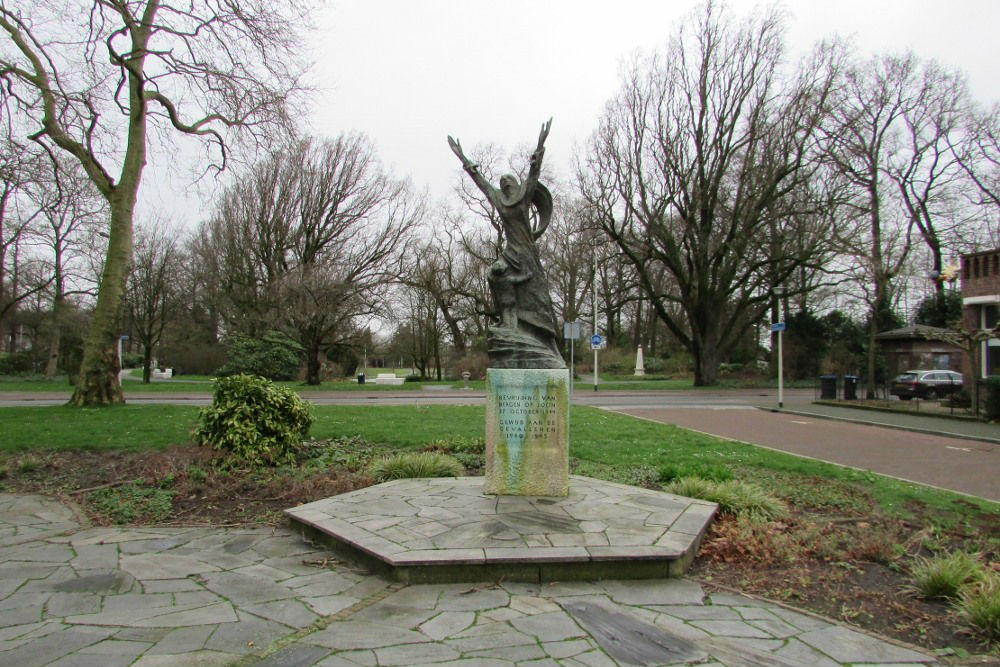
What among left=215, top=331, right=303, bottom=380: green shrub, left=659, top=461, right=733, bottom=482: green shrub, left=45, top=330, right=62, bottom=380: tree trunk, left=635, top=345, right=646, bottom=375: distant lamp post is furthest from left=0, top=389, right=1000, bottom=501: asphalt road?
left=635, top=345, right=646, bottom=375: distant lamp post

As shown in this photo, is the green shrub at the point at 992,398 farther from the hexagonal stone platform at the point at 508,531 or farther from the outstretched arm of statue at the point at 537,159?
the outstretched arm of statue at the point at 537,159

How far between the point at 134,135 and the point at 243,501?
40.5ft

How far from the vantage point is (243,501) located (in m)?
6.96

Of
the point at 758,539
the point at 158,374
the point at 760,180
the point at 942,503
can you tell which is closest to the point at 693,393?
the point at 760,180

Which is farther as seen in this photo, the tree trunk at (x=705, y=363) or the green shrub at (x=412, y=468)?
the tree trunk at (x=705, y=363)

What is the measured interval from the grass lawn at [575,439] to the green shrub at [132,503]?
232cm

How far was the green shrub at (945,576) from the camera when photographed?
14.4 ft

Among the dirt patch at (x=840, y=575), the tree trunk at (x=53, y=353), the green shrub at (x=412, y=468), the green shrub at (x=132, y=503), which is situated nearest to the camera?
the dirt patch at (x=840, y=575)

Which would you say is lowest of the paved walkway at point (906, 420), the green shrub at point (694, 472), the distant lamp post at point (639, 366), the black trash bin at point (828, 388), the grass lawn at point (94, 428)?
the paved walkway at point (906, 420)

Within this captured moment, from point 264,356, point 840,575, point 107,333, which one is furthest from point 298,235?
point 840,575

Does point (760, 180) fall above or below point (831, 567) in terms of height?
above

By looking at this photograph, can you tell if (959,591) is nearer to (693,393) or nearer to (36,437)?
(36,437)

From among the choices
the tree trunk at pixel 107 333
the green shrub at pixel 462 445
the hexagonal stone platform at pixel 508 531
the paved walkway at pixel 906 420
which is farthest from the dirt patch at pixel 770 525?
the paved walkway at pixel 906 420

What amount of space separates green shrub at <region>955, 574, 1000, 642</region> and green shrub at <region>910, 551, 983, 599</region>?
0.16 m
